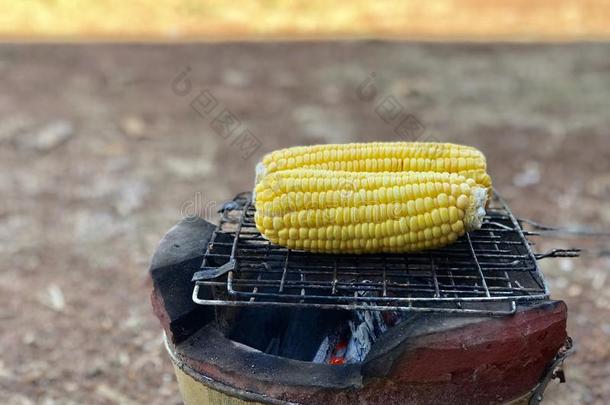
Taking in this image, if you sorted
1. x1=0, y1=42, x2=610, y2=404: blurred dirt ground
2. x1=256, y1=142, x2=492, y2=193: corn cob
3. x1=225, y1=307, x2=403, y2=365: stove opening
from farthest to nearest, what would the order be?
x1=0, y1=42, x2=610, y2=404: blurred dirt ground → x1=256, y1=142, x2=492, y2=193: corn cob → x1=225, y1=307, x2=403, y2=365: stove opening

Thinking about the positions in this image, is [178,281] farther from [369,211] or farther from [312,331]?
[369,211]

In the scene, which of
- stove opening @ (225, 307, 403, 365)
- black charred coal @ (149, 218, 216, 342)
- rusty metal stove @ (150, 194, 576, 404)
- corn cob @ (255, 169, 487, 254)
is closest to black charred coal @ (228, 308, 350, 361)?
stove opening @ (225, 307, 403, 365)

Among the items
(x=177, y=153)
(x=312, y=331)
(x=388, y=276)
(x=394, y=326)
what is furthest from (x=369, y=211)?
(x=177, y=153)

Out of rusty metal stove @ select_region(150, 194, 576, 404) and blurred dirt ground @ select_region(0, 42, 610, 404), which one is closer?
rusty metal stove @ select_region(150, 194, 576, 404)

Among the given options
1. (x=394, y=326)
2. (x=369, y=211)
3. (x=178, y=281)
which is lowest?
(x=394, y=326)

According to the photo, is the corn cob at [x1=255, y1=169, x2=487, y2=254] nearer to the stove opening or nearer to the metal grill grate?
the metal grill grate

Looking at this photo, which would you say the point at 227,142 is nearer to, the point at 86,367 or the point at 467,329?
the point at 86,367
